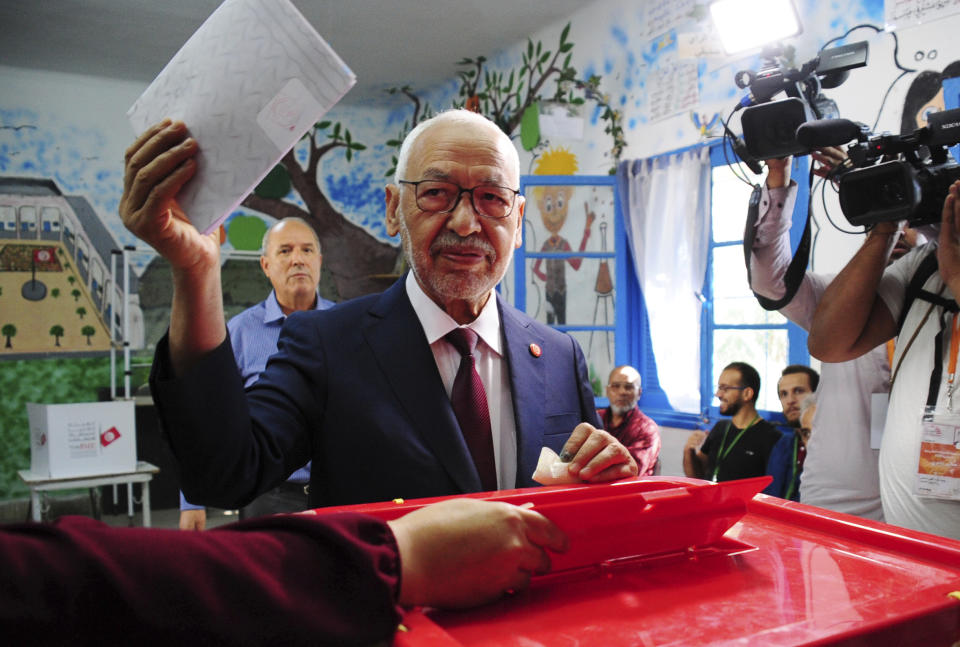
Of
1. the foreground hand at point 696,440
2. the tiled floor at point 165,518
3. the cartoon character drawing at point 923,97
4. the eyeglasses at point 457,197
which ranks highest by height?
the cartoon character drawing at point 923,97

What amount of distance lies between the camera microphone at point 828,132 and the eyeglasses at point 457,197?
3.14 ft

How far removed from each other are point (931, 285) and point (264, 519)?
5.61 ft

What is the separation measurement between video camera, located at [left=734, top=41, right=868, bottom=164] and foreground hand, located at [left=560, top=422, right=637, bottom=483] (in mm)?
1306

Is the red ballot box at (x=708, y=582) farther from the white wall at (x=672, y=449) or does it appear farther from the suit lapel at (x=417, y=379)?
the white wall at (x=672, y=449)

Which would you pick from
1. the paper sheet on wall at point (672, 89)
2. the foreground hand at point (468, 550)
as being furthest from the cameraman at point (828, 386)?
the paper sheet on wall at point (672, 89)

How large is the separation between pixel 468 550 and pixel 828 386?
2.32m

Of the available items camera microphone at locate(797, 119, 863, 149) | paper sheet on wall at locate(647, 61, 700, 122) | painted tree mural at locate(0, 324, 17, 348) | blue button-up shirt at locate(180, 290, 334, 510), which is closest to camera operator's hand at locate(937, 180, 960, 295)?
camera microphone at locate(797, 119, 863, 149)

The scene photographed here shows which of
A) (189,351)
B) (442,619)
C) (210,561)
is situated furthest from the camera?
(189,351)

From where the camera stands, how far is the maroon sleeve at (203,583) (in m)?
0.44

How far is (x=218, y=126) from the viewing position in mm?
794

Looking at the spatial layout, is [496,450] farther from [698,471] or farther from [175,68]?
[698,471]

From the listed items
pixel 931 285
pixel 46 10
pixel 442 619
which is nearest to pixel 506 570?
pixel 442 619

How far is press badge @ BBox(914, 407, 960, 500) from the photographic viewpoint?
60.2 inches

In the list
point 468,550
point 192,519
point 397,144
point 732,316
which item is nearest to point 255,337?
point 192,519
